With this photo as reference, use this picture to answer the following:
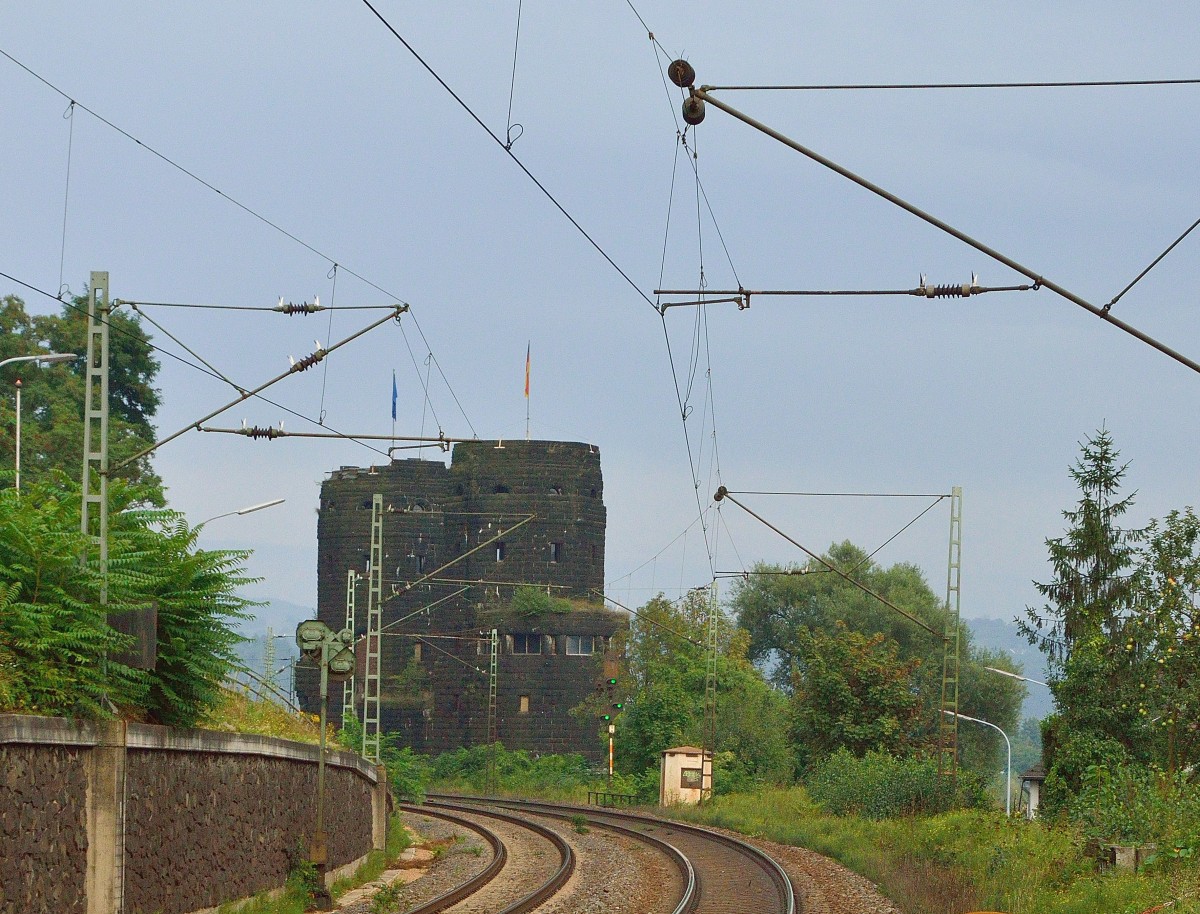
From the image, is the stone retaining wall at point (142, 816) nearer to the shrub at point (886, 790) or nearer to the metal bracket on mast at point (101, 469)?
the metal bracket on mast at point (101, 469)

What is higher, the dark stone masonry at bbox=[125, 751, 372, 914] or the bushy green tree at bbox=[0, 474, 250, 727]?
the bushy green tree at bbox=[0, 474, 250, 727]

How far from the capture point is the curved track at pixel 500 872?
20.0 metres

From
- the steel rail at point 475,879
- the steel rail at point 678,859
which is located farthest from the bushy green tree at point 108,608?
the steel rail at point 678,859

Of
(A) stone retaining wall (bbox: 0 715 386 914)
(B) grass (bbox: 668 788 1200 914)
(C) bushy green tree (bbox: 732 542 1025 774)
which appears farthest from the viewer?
(C) bushy green tree (bbox: 732 542 1025 774)

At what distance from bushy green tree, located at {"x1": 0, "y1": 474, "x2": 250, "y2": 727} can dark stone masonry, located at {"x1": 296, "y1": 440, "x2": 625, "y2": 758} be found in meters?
63.2

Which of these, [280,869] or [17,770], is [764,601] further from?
[17,770]

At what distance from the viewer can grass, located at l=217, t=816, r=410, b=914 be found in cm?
1890

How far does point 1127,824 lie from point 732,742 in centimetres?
3652

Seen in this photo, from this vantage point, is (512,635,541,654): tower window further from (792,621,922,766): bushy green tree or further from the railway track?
the railway track

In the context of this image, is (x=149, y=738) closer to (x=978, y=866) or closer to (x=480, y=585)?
(x=978, y=866)

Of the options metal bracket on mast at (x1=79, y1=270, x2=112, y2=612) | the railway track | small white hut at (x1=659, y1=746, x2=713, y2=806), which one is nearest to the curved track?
the railway track

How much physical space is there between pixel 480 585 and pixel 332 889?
61.1 m

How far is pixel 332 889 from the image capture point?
22.2 m

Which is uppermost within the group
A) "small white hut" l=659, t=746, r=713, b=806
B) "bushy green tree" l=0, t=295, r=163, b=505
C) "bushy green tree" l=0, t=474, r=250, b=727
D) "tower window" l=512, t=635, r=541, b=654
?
"bushy green tree" l=0, t=295, r=163, b=505
